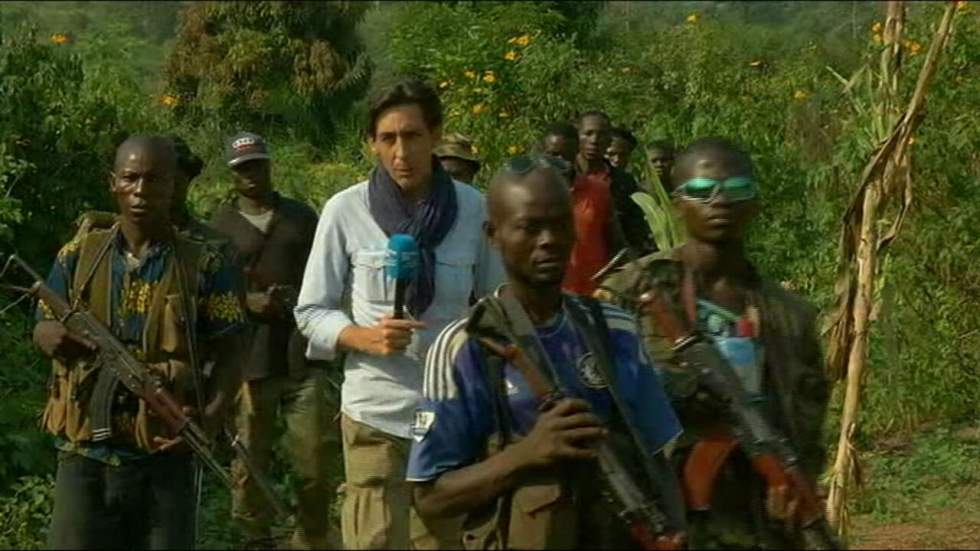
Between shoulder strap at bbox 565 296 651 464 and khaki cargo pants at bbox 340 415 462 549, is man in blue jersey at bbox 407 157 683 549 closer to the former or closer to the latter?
shoulder strap at bbox 565 296 651 464

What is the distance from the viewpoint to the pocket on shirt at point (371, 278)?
5.12 m

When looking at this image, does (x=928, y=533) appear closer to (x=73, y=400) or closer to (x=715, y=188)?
(x=715, y=188)

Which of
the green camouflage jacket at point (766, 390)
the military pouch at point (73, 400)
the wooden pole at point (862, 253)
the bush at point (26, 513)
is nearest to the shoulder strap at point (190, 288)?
the military pouch at point (73, 400)

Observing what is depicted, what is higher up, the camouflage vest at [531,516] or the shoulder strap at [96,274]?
the shoulder strap at [96,274]

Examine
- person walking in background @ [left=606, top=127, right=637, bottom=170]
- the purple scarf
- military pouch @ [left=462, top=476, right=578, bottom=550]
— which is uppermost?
person walking in background @ [left=606, top=127, right=637, bottom=170]

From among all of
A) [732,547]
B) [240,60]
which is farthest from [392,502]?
[240,60]

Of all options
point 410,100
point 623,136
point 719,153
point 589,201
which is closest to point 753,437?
point 719,153

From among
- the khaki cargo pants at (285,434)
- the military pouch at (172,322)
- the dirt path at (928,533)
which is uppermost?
the military pouch at (172,322)

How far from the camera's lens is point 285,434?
7676 mm

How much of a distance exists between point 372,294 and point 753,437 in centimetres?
120

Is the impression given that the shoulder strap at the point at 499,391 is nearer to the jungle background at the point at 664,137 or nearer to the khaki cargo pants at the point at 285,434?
the khaki cargo pants at the point at 285,434

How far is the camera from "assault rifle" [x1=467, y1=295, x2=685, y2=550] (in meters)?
3.73

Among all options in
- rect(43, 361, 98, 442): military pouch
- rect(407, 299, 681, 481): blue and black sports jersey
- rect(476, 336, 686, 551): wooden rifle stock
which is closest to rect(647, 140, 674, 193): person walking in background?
rect(43, 361, 98, 442): military pouch

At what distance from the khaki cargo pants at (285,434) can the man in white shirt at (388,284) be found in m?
1.16
